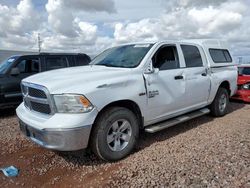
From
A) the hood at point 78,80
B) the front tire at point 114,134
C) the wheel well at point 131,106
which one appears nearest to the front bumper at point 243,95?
the wheel well at point 131,106

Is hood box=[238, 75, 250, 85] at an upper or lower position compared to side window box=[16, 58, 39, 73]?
lower

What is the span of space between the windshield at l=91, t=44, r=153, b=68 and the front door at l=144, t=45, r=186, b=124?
0.87 feet

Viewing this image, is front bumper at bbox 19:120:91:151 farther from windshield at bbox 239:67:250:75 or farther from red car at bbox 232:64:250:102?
windshield at bbox 239:67:250:75

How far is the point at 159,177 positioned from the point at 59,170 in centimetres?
147

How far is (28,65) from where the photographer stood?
7.28 metres

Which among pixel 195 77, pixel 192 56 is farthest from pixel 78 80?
pixel 192 56

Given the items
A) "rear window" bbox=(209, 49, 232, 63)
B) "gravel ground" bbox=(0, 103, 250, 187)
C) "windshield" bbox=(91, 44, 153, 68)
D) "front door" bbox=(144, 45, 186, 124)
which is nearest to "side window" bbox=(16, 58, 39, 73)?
"gravel ground" bbox=(0, 103, 250, 187)

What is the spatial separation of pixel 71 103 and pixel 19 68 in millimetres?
4530

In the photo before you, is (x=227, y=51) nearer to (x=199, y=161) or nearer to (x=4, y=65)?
(x=199, y=161)

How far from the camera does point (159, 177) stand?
10.8ft

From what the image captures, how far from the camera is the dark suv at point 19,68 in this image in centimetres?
672

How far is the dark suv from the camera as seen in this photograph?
22.0 ft

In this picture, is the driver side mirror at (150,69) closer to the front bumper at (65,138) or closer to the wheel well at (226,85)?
the front bumper at (65,138)

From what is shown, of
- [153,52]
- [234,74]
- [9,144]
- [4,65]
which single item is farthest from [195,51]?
[4,65]
